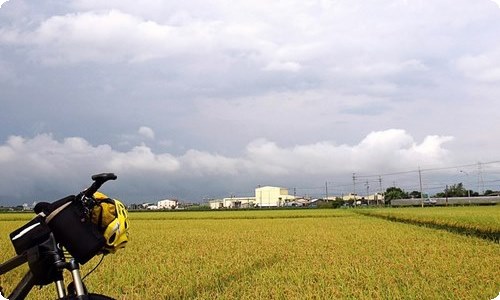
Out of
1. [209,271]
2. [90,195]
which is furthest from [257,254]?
[90,195]

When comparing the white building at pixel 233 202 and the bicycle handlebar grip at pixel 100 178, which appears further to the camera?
the white building at pixel 233 202

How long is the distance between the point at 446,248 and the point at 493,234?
9.24m

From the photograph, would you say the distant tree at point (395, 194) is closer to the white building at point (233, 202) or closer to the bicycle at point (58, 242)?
the white building at point (233, 202)

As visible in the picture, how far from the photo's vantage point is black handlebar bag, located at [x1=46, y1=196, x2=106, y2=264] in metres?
2.26

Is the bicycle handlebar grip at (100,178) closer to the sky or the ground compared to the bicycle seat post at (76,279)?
closer to the sky

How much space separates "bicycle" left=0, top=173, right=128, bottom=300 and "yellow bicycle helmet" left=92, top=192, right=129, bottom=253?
0.14 m

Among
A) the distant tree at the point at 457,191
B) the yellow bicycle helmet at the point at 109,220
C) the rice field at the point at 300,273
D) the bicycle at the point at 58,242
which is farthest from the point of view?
the distant tree at the point at 457,191

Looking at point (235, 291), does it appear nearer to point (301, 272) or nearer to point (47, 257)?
point (301, 272)

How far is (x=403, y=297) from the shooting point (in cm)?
679

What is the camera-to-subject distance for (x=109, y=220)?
2541 millimetres

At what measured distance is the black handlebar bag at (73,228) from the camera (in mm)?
2264

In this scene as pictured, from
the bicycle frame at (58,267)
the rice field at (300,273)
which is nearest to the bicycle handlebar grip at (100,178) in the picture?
the bicycle frame at (58,267)

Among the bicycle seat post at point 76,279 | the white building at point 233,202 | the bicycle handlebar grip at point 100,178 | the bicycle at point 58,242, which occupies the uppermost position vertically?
the white building at point 233,202

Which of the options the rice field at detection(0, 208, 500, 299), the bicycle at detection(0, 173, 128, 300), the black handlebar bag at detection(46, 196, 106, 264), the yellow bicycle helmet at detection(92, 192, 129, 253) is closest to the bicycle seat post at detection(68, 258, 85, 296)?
the bicycle at detection(0, 173, 128, 300)
